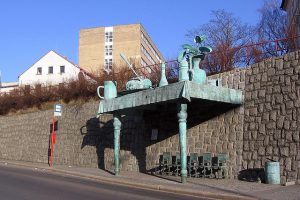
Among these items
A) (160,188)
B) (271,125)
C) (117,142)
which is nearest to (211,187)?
(160,188)

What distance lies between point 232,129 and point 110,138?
8344mm

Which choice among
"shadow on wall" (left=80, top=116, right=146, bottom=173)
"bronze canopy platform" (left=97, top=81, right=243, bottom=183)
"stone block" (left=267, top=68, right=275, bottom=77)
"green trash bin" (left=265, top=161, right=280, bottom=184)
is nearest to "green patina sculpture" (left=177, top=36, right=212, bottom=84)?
"bronze canopy platform" (left=97, top=81, right=243, bottom=183)

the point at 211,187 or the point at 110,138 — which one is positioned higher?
the point at 110,138

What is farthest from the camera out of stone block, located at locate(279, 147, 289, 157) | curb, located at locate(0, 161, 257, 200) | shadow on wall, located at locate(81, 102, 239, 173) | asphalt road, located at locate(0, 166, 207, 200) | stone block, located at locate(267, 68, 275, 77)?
shadow on wall, located at locate(81, 102, 239, 173)

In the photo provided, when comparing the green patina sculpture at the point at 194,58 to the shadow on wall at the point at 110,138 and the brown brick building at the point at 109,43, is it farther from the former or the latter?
the brown brick building at the point at 109,43

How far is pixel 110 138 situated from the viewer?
24578 mm

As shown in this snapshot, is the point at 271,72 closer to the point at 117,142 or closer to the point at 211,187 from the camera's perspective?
the point at 211,187

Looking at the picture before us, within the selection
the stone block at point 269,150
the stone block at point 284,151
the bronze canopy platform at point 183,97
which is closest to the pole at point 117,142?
the bronze canopy platform at point 183,97

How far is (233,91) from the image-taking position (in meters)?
17.8

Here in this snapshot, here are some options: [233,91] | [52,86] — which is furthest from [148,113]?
[52,86]

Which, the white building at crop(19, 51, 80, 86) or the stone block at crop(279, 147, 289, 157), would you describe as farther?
the white building at crop(19, 51, 80, 86)

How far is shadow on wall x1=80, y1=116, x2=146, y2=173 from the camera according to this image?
74.3 feet

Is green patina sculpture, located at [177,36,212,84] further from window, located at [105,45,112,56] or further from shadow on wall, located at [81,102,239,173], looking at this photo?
window, located at [105,45,112,56]

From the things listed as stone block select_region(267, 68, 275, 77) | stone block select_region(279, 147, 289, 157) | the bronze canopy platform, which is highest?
stone block select_region(267, 68, 275, 77)
